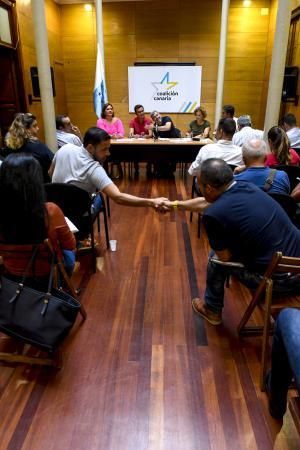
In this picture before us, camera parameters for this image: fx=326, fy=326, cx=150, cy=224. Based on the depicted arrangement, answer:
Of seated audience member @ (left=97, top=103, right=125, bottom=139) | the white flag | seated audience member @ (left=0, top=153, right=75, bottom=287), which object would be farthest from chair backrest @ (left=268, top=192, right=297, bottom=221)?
the white flag

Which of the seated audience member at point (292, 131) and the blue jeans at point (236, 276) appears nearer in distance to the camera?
the blue jeans at point (236, 276)

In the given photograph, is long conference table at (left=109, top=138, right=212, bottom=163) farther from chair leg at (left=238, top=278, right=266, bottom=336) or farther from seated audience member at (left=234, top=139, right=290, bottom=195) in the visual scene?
chair leg at (left=238, top=278, right=266, bottom=336)

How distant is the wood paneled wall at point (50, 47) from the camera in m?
5.99

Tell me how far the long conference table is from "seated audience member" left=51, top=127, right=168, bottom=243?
280 cm

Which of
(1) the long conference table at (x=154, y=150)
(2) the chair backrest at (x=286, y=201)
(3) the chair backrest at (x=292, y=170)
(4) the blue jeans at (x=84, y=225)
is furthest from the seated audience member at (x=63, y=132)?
(2) the chair backrest at (x=286, y=201)

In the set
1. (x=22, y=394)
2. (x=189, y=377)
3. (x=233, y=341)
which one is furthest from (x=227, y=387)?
(x=22, y=394)

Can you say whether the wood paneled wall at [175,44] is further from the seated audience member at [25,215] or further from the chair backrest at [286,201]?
the seated audience member at [25,215]

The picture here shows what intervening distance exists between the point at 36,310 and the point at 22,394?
457 mm

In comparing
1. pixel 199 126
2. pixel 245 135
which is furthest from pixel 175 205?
pixel 199 126

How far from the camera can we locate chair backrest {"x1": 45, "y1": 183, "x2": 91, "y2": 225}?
2.40 m

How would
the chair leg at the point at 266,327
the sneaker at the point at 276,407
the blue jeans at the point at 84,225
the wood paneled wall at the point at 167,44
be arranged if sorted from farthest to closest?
the wood paneled wall at the point at 167,44 < the blue jeans at the point at 84,225 < the chair leg at the point at 266,327 < the sneaker at the point at 276,407

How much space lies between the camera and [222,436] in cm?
147

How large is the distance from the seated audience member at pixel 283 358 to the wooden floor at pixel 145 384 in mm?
143

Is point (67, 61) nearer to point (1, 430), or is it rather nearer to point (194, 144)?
point (194, 144)
